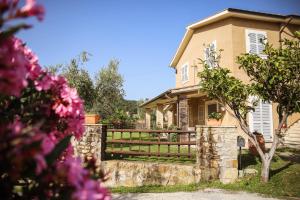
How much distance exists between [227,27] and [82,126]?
1745cm

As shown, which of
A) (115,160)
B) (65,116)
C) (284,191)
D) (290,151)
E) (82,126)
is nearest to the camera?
(65,116)

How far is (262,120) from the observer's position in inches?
701

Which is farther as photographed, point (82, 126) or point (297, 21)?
point (297, 21)

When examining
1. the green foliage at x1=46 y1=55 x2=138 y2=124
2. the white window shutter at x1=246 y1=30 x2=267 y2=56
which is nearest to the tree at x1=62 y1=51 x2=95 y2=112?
the green foliage at x1=46 y1=55 x2=138 y2=124

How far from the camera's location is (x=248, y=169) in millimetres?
10219

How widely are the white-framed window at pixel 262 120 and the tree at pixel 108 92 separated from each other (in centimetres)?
1798

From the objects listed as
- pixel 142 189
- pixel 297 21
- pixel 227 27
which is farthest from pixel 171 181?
pixel 297 21

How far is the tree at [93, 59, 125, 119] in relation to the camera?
33.1 m

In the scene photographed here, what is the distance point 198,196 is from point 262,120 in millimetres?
10868

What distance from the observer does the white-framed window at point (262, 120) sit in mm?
Answer: 17625

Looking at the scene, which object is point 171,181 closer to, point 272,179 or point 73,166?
point 272,179

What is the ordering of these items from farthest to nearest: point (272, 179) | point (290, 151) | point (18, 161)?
point (290, 151), point (272, 179), point (18, 161)

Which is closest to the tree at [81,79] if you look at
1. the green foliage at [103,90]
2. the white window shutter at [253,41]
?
the green foliage at [103,90]

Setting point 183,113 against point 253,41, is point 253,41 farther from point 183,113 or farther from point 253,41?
point 183,113
